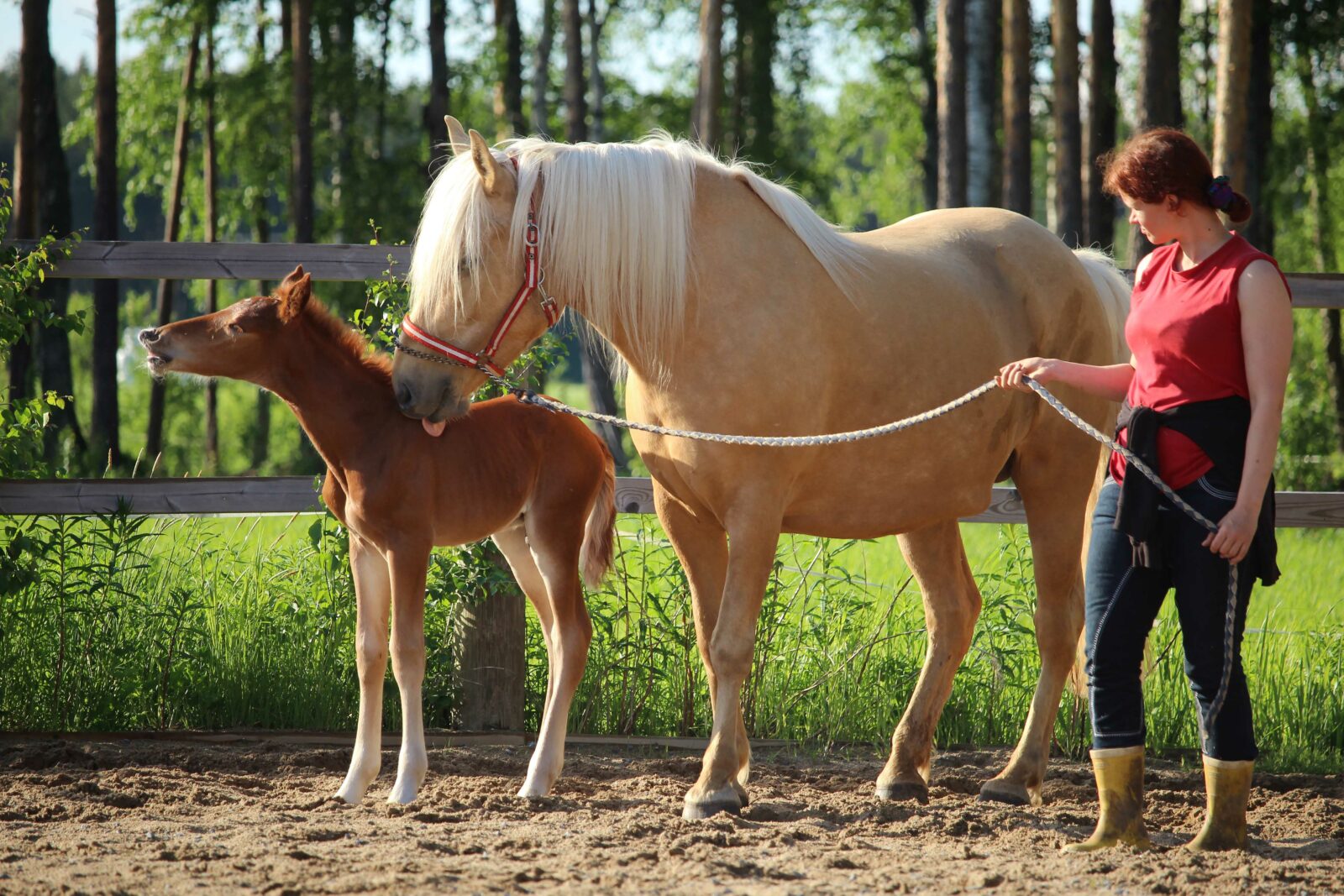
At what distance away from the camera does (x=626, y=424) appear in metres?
3.73

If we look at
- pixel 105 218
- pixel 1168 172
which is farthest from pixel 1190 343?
pixel 105 218

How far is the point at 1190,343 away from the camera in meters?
3.17

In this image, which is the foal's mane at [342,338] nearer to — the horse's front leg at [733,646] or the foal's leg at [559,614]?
the foal's leg at [559,614]

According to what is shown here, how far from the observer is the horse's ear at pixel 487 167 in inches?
139

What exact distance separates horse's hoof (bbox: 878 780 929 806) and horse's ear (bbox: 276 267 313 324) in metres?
2.59

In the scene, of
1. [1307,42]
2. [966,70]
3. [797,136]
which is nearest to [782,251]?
[966,70]

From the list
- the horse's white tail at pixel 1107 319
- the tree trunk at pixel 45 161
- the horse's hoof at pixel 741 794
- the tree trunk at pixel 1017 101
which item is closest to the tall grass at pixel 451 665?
the horse's white tail at pixel 1107 319

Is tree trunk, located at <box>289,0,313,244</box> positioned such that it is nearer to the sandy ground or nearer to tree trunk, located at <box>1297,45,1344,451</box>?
the sandy ground

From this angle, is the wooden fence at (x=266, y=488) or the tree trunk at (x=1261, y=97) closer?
the wooden fence at (x=266, y=488)

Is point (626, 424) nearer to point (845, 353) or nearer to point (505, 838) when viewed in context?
point (845, 353)

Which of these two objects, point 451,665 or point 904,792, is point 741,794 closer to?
point 904,792

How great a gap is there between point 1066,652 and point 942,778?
0.66 m

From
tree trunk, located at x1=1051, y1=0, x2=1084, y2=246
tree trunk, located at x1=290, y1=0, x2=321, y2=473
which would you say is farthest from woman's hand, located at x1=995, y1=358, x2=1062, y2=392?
tree trunk, located at x1=290, y1=0, x2=321, y2=473

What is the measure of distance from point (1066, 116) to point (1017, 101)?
78cm
